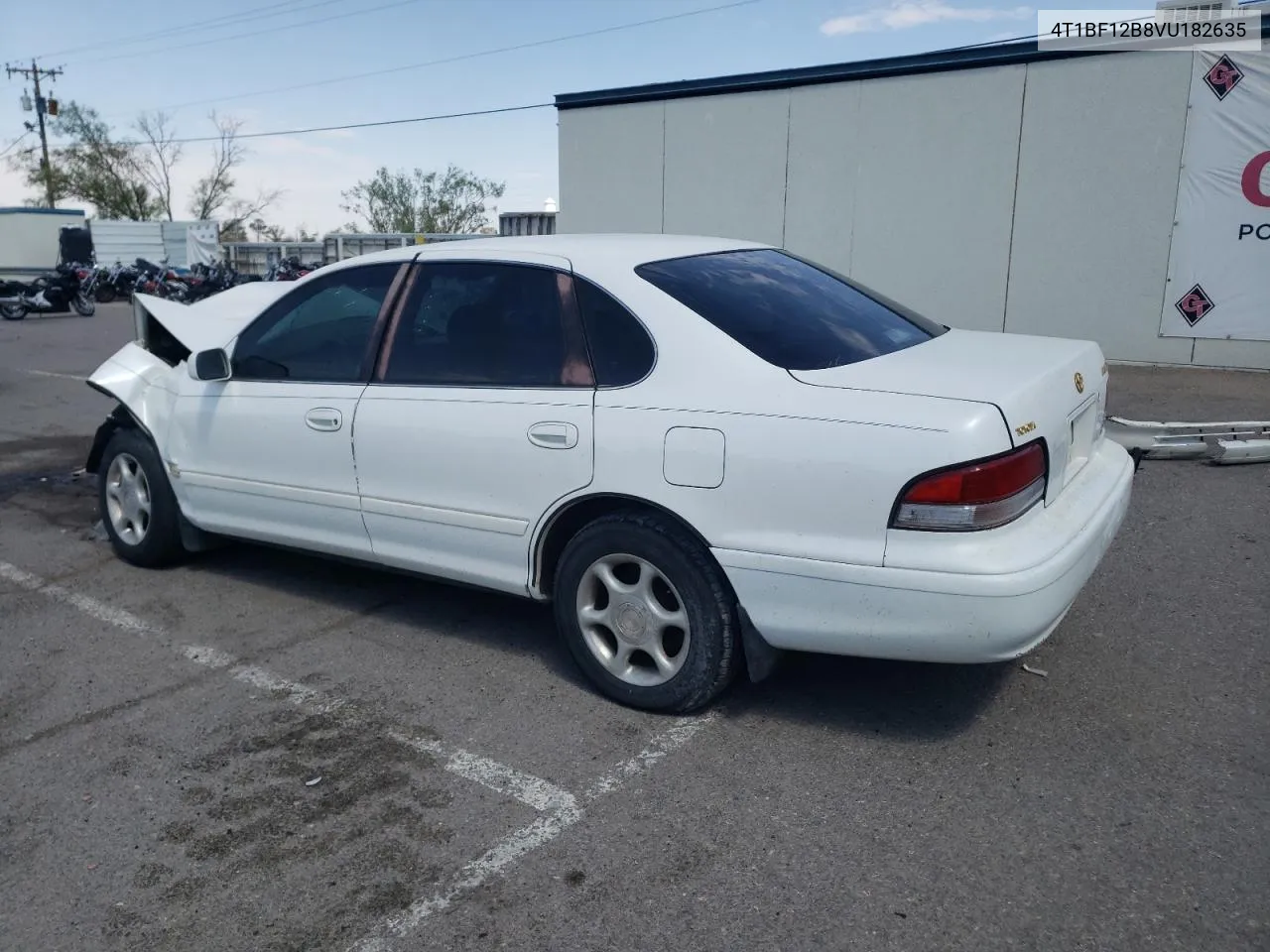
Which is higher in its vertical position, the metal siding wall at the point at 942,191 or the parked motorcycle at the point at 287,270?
the metal siding wall at the point at 942,191

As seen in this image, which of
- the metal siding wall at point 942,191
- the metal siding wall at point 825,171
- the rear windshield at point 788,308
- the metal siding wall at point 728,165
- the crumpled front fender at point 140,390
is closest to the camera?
the rear windshield at point 788,308

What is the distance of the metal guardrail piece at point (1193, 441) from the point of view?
715cm

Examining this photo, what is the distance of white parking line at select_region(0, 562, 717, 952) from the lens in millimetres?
2713

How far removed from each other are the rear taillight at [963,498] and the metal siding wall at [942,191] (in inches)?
430

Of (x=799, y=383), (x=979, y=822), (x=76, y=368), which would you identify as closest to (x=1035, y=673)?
(x=979, y=822)

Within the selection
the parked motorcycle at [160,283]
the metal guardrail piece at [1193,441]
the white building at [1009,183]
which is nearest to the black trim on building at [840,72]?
the white building at [1009,183]

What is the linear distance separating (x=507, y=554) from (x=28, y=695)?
1904mm

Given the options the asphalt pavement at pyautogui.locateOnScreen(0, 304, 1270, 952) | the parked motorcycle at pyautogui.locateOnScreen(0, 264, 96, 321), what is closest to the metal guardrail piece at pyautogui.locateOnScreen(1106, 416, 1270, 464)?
→ the asphalt pavement at pyautogui.locateOnScreen(0, 304, 1270, 952)

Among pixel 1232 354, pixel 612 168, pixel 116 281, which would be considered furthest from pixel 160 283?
pixel 1232 354

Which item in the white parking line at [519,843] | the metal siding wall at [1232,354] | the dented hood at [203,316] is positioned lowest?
the white parking line at [519,843]

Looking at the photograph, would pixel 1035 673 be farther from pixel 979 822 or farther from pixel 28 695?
pixel 28 695

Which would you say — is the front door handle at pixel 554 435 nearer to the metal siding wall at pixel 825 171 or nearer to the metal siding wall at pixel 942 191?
the metal siding wall at pixel 942 191

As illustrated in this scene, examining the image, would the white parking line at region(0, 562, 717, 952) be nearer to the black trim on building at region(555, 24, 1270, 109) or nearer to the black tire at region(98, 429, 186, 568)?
the black tire at region(98, 429, 186, 568)

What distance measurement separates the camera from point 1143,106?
1201 cm
